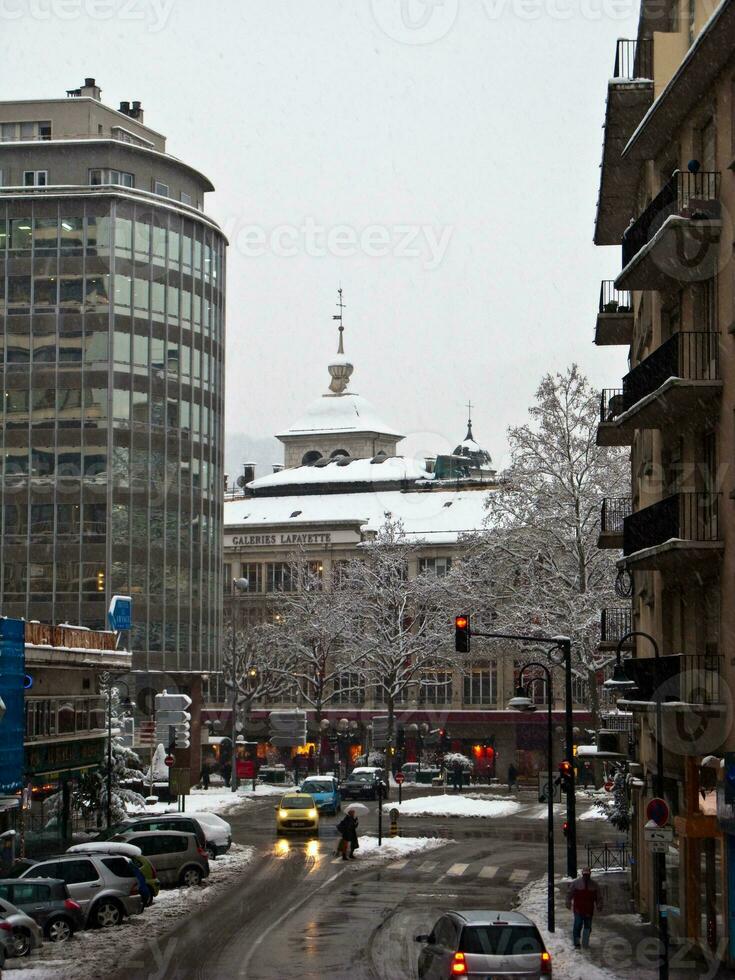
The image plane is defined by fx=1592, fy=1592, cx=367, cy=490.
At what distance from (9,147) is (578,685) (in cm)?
3920

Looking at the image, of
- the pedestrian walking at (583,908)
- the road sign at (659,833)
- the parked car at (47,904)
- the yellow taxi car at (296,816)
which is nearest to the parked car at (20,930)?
the parked car at (47,904)

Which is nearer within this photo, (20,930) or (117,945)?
(20,930)

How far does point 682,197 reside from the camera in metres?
27.8

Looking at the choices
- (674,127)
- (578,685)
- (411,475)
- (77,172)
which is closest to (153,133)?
(77,172)

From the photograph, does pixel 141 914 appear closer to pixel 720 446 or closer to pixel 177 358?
pixel 720 446

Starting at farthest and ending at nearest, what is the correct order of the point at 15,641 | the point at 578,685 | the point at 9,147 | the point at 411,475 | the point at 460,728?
the point at 411,475, the point at 460,728, the point at 578,685, the point at 9,147, the point at 15,641

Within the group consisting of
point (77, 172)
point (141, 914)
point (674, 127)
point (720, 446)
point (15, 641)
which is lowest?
point (141, 914)

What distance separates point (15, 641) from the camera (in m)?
37.1

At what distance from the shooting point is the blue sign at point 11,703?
117 ft

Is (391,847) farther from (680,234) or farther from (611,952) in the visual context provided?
(680,234)

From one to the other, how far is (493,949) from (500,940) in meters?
0.17

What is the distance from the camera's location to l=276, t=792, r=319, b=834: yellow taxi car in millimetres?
52844
